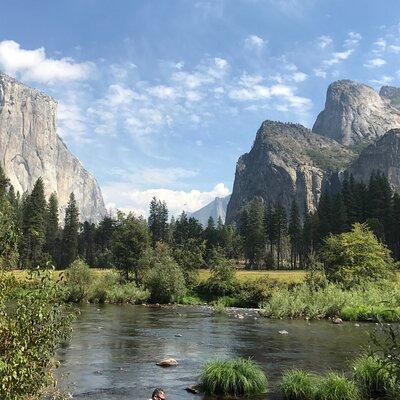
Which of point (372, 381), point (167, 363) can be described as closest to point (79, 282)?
point (167, 363)

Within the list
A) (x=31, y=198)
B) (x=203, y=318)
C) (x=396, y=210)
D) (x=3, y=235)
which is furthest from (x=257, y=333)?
(x=31, y=198)

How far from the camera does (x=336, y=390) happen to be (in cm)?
1627

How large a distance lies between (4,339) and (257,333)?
3084 cm

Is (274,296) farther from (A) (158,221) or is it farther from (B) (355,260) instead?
(A) (158,221)

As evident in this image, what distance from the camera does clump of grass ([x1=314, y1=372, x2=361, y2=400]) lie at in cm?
1617

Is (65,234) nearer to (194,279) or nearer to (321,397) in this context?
(194,279)

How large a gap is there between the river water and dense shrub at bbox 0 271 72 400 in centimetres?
369

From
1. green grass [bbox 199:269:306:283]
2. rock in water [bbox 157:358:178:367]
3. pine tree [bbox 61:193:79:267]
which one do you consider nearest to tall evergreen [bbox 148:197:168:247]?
pine tree [bbox 61:193:79:267]

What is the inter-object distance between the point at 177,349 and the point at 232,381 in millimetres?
12062

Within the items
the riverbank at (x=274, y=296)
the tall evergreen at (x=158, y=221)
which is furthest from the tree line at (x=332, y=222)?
the riverbank at (x=274, y=296)

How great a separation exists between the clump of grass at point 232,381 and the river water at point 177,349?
2.46ft

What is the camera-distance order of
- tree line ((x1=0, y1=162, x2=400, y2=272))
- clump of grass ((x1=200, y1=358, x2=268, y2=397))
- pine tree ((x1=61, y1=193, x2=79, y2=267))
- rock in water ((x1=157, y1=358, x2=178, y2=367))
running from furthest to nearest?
pine tree ((x1=61, y1=193, x2=79, y2=267)) → tree line ((x1=0, y1=162, x2=400, y2=272)) → rock in water ((x1=157, y1=358, x2=178, y2=367)) → clump of grass ((x1=200, y1=358, x2=268, y2=397))

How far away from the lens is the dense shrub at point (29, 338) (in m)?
7.82

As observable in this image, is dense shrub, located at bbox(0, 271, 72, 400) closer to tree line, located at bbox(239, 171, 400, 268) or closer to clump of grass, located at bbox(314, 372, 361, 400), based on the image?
clump of grass, located at bbox(314, 372, 361, 400)
